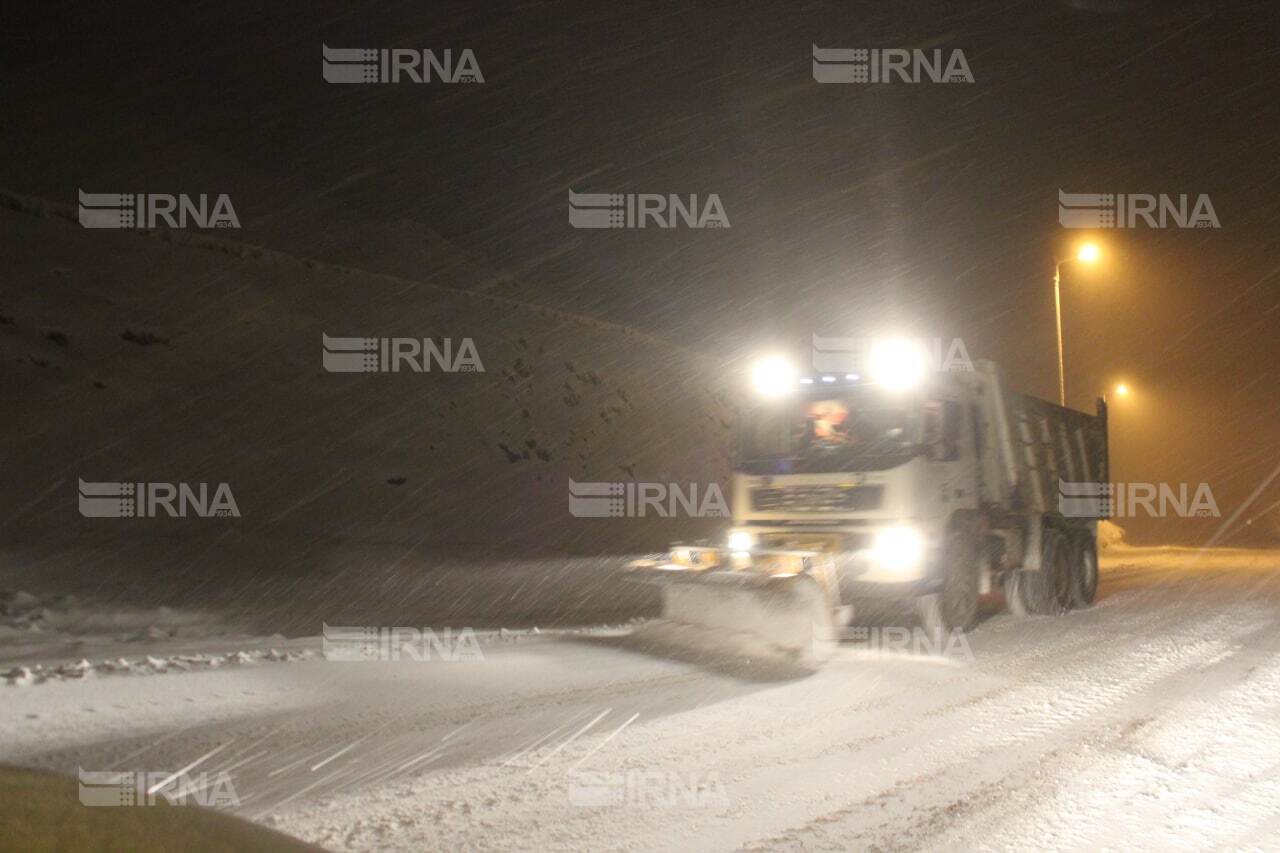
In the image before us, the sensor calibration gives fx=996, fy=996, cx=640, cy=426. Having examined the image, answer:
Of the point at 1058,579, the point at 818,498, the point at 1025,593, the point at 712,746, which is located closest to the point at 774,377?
the point at 818,498

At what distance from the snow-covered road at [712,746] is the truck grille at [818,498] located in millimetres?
1548

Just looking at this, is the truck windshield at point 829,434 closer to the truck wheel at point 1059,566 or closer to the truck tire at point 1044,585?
the truck tire at point 1044,585

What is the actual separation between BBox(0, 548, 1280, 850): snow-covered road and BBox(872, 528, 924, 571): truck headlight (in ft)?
3.13

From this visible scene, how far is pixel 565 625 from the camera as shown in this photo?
42.9 ft

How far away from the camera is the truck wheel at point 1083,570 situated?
14762 mm

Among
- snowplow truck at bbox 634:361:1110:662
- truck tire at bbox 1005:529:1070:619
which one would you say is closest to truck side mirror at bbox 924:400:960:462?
snowplow truck at bbox 634:361:1110:662

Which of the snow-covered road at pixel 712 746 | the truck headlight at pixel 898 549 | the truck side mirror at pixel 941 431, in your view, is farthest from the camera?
the truck side mirror at pixel 941 431

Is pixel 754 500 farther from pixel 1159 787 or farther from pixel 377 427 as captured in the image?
pixel 377 427

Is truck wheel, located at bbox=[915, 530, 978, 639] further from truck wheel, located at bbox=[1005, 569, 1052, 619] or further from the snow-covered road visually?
truck wheel, located at bbox=[1005, 569, 1052, 619]

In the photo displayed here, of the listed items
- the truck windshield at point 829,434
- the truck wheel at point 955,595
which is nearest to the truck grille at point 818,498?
the truck windshield at point 829,434

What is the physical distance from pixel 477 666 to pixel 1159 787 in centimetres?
579

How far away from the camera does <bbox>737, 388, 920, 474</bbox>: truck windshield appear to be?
1031 centimetres

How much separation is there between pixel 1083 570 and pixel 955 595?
18.1 ft

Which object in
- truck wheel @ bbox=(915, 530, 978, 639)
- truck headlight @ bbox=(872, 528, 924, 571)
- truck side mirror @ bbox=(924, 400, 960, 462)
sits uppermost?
truck side mirror @ bbox=(924, 400, 960, 462)
